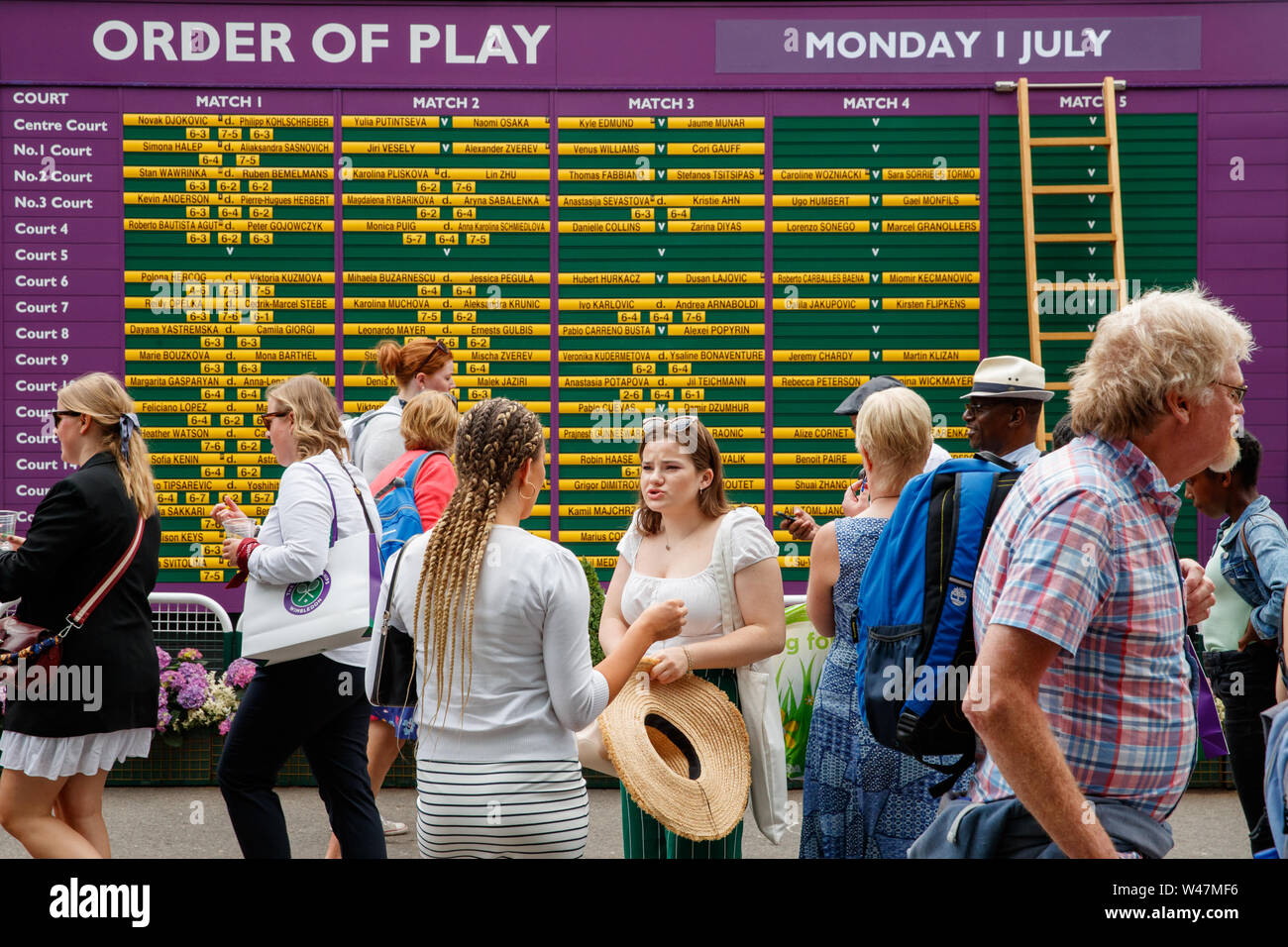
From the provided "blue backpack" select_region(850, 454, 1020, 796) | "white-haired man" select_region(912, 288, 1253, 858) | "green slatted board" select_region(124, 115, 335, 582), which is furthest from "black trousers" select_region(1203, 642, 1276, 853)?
"green slatted board" select_region(124, 115, 335, 582)

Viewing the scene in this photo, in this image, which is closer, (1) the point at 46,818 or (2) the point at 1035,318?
(1) the point at 46,818

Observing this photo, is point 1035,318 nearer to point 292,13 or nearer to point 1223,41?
point 1223,41

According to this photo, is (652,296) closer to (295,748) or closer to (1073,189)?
(1073,189)

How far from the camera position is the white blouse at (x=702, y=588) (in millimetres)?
3920

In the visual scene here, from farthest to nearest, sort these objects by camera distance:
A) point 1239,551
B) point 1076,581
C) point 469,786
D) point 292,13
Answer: point 292,13, point 1239,551, point 469,786, point 1076,581

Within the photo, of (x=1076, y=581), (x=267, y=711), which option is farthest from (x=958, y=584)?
(x=267, y=711)

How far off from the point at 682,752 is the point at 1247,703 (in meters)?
2.69

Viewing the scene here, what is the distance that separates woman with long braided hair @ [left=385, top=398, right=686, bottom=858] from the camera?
9.35 feet

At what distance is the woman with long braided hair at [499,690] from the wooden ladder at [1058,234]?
18.2ft

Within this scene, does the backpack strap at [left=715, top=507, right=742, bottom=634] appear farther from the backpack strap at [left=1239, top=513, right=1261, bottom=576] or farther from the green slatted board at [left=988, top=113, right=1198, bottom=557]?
the green slatted board at [left=988, top=113, right=1198, bottom=557]

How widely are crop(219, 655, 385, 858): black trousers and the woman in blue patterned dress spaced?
1.70 meters

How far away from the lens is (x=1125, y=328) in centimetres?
229
